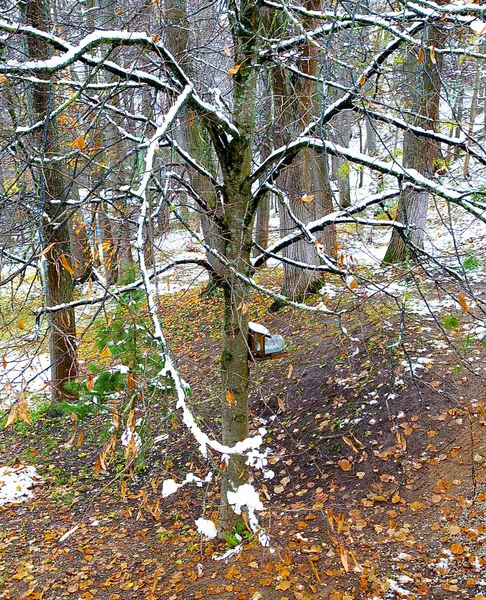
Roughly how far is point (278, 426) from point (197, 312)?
4868 millimetres

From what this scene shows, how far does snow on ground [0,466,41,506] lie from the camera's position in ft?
21.6

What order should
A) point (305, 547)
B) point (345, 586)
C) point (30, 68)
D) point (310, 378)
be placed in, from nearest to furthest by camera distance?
point (30, 68)
point (345, 586)
point (305, 547)
point (310, 378)

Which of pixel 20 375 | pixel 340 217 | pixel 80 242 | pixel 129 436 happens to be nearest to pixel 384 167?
pixel 340 217

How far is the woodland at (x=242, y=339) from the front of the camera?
2652 mm

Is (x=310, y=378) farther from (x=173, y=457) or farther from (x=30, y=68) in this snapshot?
(x=30, y=68)

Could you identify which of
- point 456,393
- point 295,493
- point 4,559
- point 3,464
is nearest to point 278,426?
point 295,493

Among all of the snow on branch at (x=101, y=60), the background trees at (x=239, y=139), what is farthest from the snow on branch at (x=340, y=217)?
the snow on branch at (x=101, y=60)

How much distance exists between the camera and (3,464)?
7324 mm

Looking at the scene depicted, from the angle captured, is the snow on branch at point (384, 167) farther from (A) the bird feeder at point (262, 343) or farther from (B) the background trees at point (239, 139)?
(A) the bird feeder at point (262, 343)

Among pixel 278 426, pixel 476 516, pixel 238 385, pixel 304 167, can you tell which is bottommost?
pixel 278 426

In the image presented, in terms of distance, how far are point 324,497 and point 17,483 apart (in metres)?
4.28

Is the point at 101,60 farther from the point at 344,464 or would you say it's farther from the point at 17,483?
the point at 17,483

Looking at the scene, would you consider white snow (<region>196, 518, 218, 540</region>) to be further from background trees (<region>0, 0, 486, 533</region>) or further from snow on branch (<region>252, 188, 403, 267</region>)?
snow on branch (<region>252, 188, 403, 267</region>)

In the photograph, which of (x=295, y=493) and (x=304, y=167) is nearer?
(x=295, y=493)
